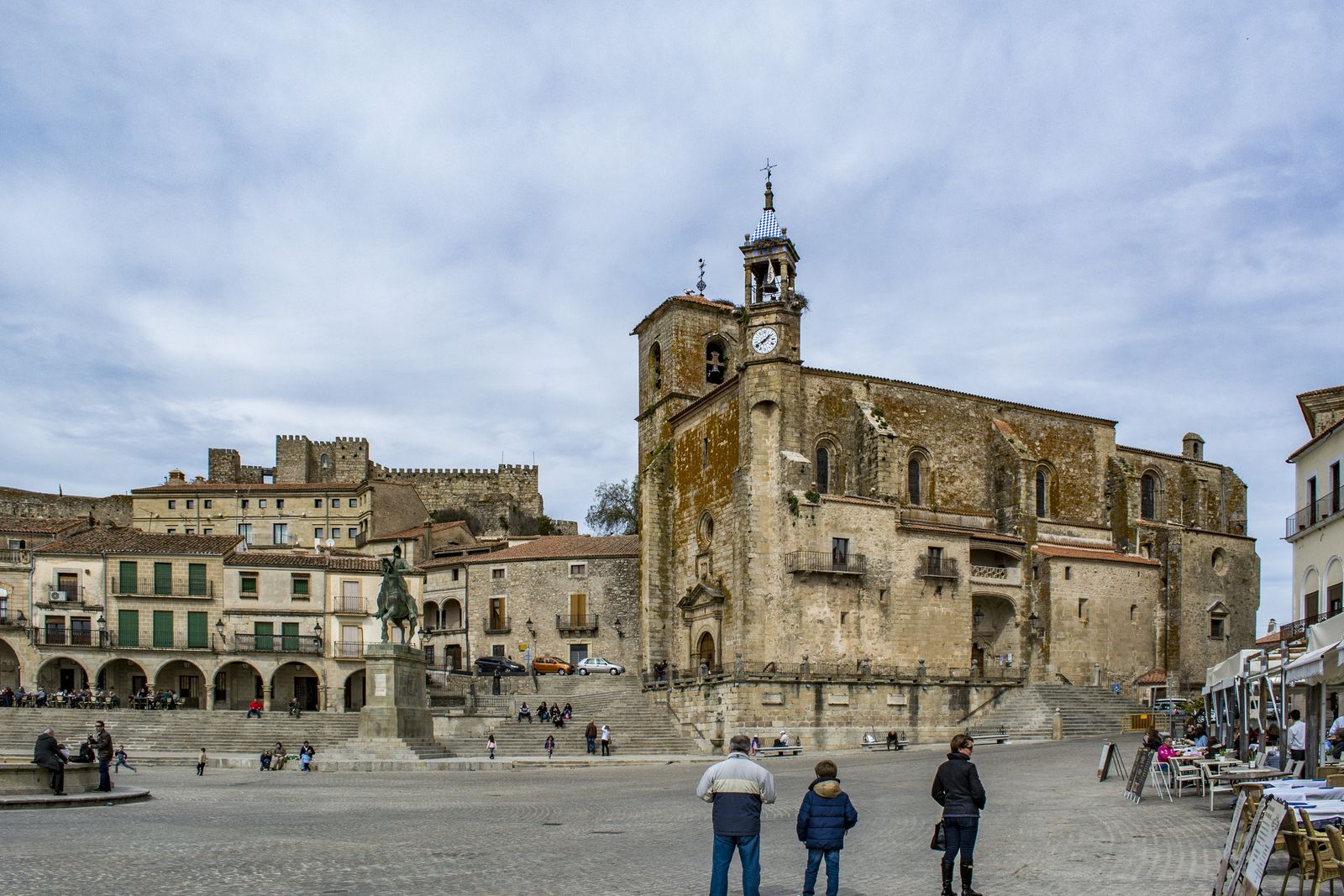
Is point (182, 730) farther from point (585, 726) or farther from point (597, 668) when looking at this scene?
point (597, 668)

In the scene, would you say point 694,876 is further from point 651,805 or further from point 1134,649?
point 1134,649

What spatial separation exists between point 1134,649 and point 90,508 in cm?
6109

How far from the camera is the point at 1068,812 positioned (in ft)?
55.9

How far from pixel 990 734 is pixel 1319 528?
16.1 metres

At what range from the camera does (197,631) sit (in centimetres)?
4984

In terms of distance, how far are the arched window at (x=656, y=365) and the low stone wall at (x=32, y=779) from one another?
36.9m

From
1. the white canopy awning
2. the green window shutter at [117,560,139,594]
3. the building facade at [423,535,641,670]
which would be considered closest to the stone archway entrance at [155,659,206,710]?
the green window shutter at [117,560,139,594]

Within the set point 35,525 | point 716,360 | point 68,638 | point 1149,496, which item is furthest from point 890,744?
point 35,525

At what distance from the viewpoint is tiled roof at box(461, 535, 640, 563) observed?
55.8 metres

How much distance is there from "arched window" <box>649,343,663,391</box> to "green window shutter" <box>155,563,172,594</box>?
67.4ft

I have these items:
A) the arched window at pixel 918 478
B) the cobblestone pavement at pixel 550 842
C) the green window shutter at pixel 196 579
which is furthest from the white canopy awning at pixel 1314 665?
the green window shutter at pixel 196 579

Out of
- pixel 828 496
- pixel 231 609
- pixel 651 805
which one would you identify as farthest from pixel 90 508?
pixel 651 805

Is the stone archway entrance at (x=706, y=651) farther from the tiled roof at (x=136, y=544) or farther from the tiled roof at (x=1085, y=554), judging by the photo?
the tiled roof at (x=136, y=544)

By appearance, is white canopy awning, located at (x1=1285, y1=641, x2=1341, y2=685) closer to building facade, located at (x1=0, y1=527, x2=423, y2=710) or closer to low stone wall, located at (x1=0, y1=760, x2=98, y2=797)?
low stone wall, located at (x1=0, y1=760, x2=98, y2=797)
